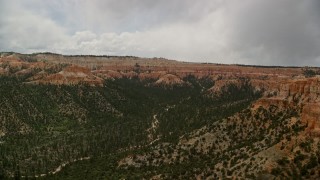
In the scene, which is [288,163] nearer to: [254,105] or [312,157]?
[312,157]

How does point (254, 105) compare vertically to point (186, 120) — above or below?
above

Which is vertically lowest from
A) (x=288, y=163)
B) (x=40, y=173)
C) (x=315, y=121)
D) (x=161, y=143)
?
(x=40, y=173)

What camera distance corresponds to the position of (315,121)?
3543 inches

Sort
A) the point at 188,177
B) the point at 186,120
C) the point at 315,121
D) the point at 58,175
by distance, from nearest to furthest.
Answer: the point at 315,121 → the point at 188,177 → the point at 58,175 → the point at 186,120

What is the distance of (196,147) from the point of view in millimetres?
122250

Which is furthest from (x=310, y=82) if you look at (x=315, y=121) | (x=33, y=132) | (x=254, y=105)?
(x=33, y=132)

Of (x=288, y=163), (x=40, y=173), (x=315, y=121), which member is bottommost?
(x=40, y=173)

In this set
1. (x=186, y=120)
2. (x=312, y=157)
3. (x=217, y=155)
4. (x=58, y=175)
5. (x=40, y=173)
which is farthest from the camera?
(x=186, y=120)

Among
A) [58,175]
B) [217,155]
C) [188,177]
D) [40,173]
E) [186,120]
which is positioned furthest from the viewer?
[186,120]

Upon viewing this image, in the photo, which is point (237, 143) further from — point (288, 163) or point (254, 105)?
point (288, 163)

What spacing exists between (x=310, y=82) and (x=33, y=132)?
12401 cm

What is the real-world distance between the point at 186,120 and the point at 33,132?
6758 centimetres

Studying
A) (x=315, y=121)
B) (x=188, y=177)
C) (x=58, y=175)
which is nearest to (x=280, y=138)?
(x=315, y=121)

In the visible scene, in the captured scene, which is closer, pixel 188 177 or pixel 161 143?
pixel 188 177
